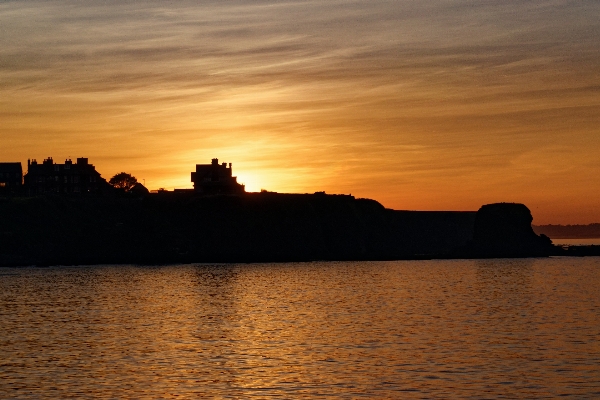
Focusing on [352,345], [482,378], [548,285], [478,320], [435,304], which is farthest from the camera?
[548,285]

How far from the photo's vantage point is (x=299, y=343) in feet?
229

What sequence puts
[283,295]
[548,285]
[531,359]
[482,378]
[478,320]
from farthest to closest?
[548,285] < [283,295] < [478,320] < [531,359] < [482,378]

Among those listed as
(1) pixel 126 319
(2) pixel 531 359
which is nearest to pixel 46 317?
(1) pixel 126 319

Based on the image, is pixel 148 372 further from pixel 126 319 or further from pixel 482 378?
pixel 126 319

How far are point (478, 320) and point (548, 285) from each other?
64.9 m

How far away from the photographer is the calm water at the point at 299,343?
50.5m

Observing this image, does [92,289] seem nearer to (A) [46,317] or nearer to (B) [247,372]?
(A) [46,317]

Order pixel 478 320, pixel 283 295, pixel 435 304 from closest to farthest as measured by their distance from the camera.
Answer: pixel 478 320 < pixel 435 304 < pixel 283 295

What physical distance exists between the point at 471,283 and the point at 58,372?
358 feet

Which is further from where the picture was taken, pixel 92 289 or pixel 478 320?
pixel 92 289

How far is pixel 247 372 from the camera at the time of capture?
183 feet

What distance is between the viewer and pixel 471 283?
505 ft

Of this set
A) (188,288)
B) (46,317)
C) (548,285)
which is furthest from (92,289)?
(548,285)

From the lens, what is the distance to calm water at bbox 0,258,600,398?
50531 mm
